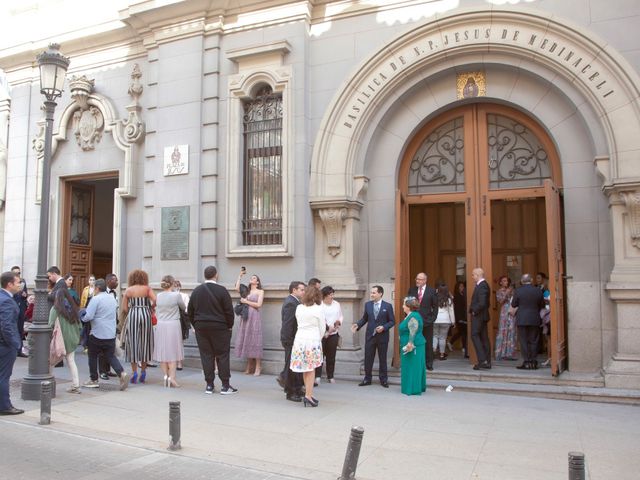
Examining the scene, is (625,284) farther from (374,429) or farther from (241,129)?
(241,129)

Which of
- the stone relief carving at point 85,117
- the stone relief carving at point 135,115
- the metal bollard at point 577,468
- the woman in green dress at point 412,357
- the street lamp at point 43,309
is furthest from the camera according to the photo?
the stone relief carving at point 85,117

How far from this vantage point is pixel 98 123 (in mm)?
13977

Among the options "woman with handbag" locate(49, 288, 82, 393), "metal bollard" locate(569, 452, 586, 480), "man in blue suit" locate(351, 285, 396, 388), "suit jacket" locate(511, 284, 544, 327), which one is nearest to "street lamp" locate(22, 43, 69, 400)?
"woman with handbag" locate(49, 288, 82, 393)

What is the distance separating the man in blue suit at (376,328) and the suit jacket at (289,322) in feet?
4.48

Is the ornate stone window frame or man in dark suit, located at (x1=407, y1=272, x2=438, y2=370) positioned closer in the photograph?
man in dark suit, located at (x1=407, y1=272, x2=438, y2=370)

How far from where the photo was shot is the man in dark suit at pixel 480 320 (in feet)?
33.1

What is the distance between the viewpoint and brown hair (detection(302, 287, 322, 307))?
823 cm

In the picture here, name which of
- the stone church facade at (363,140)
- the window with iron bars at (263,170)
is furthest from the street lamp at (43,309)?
the window with iron bars at (263,170)

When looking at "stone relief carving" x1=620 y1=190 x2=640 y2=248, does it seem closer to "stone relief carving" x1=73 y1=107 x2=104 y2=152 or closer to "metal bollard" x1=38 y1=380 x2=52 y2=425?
"metal bollard" x1=38 y1=380 x2=52 y2=425

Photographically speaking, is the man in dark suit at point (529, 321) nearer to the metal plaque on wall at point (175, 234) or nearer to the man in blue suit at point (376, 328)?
the man in blue suit at point (376, 328)

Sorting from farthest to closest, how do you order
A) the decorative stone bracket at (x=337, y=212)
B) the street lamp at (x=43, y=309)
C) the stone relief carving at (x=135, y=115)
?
1. the stone relief carving at (x=135, y=115)
2. the decorative stone bracket at (x=337, y=212)
3. the street lamp at (x=43, y=309)

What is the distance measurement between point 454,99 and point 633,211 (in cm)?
365

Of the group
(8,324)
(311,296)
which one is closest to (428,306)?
(311,296)

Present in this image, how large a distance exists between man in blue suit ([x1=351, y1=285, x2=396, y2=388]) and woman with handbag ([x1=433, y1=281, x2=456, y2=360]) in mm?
2606
